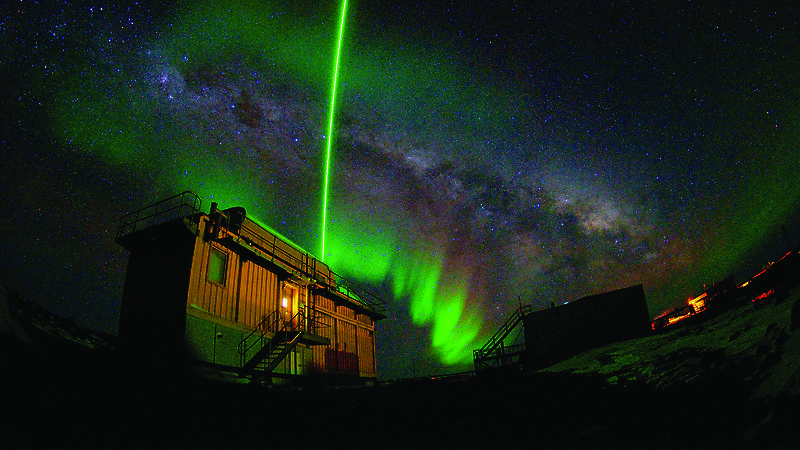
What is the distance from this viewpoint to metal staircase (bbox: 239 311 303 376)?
650 inches

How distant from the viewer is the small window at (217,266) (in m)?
16.3

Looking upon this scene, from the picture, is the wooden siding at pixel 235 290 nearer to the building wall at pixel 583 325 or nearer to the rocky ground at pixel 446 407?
the rocky ground at pixel 446 407

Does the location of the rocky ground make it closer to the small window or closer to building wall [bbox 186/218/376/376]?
building wall [bbox 186/218/376/376]

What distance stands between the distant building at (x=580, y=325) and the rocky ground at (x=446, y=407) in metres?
11.8

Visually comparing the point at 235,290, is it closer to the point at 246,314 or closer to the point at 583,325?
the point at 246,314

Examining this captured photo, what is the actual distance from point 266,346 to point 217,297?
2715 mm

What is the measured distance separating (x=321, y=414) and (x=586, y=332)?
18487mm

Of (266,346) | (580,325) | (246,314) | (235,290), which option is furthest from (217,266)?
(580,325)

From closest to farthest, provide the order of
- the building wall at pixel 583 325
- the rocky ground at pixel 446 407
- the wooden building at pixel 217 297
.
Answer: the rocky ground at pixel 446 407 < the wooden building at pixel 217 297 < the building wall at pixel 583 325

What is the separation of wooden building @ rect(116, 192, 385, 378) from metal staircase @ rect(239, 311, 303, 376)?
4 centimetres

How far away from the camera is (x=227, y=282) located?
16.8 m

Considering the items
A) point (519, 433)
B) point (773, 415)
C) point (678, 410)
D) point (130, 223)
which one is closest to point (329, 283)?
point (130, 223)

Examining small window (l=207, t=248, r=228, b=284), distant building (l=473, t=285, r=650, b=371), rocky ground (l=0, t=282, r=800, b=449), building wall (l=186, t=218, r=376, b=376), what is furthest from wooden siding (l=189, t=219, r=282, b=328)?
distant building (l=473, t=285, r=650, b=371)

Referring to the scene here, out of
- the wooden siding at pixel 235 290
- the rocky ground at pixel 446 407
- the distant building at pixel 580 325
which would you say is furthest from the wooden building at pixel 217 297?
the distant building at pixel 580 325
